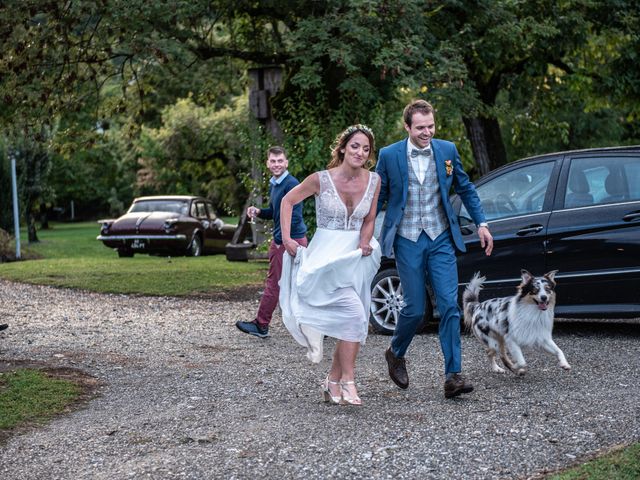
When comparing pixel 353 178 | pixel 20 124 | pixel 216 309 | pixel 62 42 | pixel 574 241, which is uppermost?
pixel 62 42

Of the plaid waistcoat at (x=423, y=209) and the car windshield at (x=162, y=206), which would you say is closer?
the plaid waistcoat at (x=423, y=209)

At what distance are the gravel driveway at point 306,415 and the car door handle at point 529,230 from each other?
3.55 feet

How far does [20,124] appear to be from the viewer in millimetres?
15984

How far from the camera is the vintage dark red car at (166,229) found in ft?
91.1

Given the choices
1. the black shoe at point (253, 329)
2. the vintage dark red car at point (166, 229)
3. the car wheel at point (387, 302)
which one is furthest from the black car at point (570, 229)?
the vintage dark red car at point (166, 229)

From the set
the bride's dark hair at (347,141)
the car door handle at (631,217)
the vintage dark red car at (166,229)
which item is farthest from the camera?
the vintage dark red car at (166,229)

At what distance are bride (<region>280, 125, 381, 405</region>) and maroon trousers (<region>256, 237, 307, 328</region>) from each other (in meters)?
3.13

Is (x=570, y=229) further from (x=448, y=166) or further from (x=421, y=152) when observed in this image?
(x=421, y=152)

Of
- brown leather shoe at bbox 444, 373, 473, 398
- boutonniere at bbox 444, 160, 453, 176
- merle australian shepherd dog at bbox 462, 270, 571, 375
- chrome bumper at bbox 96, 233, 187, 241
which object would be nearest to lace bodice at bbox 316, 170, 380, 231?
boutonniere at bbox 444, 160, 453, 176

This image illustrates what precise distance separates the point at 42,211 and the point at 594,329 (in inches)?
2191

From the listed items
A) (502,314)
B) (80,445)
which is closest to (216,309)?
(502,314)

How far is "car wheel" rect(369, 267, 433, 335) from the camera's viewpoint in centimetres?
1078

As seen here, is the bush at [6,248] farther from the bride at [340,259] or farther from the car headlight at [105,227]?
the bride at [340,259]

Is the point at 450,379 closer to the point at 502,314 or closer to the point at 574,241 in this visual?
the point at 502,314
